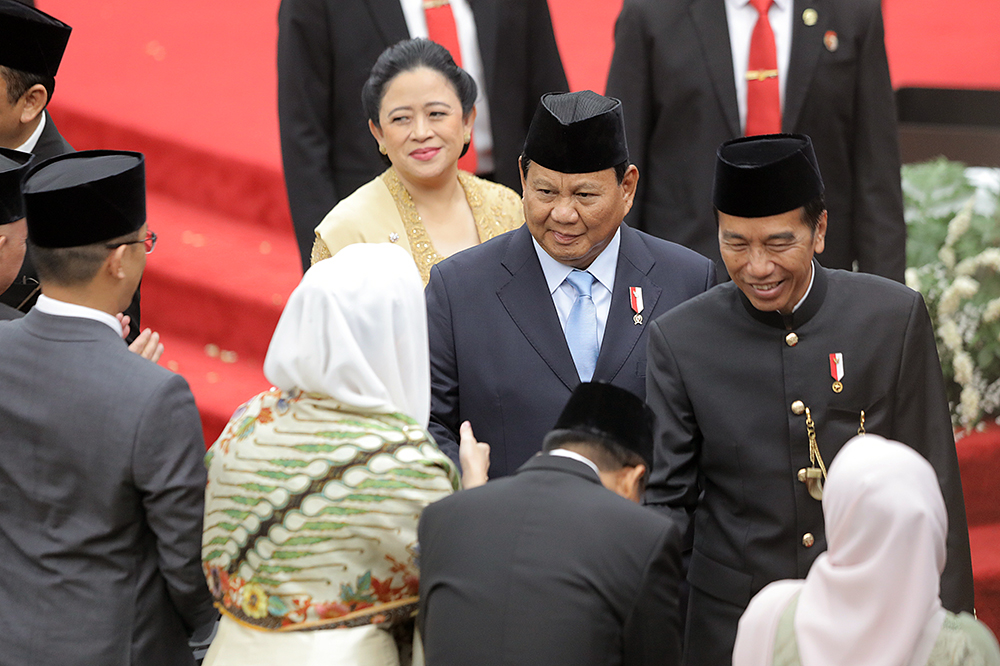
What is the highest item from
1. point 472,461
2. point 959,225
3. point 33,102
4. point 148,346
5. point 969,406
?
point 33,102

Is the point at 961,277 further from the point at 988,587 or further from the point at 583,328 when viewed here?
the point at 583,328

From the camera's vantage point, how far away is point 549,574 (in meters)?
2.15

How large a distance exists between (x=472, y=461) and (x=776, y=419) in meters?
0.65

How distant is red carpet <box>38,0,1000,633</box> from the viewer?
5125 millimetres

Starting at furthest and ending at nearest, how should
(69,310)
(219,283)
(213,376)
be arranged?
(219,283)
(213,376)
(69,310)

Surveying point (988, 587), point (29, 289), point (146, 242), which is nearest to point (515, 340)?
point (146, 242)

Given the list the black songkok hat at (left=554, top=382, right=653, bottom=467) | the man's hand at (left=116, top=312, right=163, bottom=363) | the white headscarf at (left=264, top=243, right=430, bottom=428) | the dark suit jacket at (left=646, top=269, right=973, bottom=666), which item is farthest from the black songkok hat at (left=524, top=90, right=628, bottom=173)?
the man's hand at (left=116, top=312, right=163, bottom=363)

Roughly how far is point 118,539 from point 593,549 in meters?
0.99

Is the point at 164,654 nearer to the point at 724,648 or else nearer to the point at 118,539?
the point at 118,539

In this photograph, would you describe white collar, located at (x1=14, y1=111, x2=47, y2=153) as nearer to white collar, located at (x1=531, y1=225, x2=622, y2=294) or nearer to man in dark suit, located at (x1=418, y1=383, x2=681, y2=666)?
white collar, located at (x1=531, y1=225, x2=622, y2=294)

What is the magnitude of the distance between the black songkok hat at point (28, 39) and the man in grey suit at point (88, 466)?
3.53 ft

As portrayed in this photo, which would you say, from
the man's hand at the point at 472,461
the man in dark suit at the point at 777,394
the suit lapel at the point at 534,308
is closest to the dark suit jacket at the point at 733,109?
the suit lapel at the point at 534,308

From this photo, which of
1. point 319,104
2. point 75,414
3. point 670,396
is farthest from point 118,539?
point 319,104

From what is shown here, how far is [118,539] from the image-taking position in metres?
2.53
